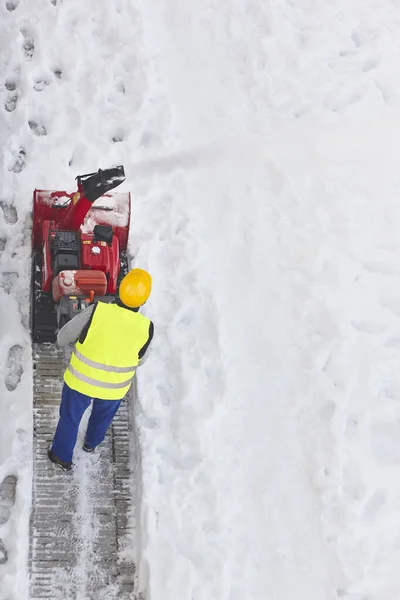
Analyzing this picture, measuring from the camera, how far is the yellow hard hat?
4.28m

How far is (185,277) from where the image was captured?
231 inches

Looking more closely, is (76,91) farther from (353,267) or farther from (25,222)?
(353,267)

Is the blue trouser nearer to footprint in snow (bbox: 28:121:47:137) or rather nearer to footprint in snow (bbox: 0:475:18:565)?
footprint in snow (bbox: 0:475:18:565)

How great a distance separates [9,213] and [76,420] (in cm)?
202

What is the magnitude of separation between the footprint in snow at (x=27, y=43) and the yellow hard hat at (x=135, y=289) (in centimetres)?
348

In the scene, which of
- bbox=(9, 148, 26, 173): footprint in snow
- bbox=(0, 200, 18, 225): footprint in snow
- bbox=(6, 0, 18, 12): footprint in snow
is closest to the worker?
bbox=(0, 200, 18, 225): footprint in snow

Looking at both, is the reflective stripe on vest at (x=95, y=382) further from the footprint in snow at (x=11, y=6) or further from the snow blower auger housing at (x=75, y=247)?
the footprint in snow at (x=11, y=6)

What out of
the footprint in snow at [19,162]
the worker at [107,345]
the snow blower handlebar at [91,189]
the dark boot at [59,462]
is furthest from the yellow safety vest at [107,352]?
the footprint in snow at [19,162]

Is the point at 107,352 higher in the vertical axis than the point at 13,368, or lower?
higher

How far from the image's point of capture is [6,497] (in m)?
4.70

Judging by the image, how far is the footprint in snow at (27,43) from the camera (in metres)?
6.92

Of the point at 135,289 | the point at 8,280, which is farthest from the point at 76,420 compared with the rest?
the point at 8,280

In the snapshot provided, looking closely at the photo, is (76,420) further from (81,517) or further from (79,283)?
(79,283)

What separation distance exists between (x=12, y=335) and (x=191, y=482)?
1.56 meters
